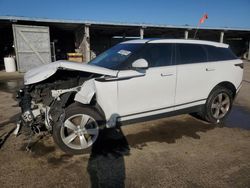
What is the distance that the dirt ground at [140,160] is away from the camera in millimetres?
Answer: 2484

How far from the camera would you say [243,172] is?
265 cm

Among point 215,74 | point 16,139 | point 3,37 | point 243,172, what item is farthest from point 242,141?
point 3,37

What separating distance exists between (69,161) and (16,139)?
1.41 meters

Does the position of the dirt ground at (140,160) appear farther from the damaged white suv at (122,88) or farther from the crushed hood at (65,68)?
the crushed hood at (65,68)

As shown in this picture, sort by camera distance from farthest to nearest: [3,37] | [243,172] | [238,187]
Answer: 1. [3,37]
2. [243,172]
3. [238,187]

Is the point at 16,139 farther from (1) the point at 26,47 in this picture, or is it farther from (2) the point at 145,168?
(1) the point at 26,47

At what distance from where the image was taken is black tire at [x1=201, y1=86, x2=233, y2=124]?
4.23 metres

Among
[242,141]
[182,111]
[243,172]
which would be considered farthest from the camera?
[182,111]

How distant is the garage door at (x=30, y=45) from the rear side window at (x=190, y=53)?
40.3 ft

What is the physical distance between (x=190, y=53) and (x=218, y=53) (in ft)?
2.67

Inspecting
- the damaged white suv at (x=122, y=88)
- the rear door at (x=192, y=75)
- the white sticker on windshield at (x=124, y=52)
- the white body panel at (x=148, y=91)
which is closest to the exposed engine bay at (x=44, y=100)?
the damaged white suv at (x=122, y=88)

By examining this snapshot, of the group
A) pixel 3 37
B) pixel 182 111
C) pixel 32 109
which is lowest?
pixel 182 111

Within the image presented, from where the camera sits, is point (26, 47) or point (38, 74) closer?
point (38, 74)

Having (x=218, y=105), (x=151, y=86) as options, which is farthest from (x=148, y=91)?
(x=218, y=105)
